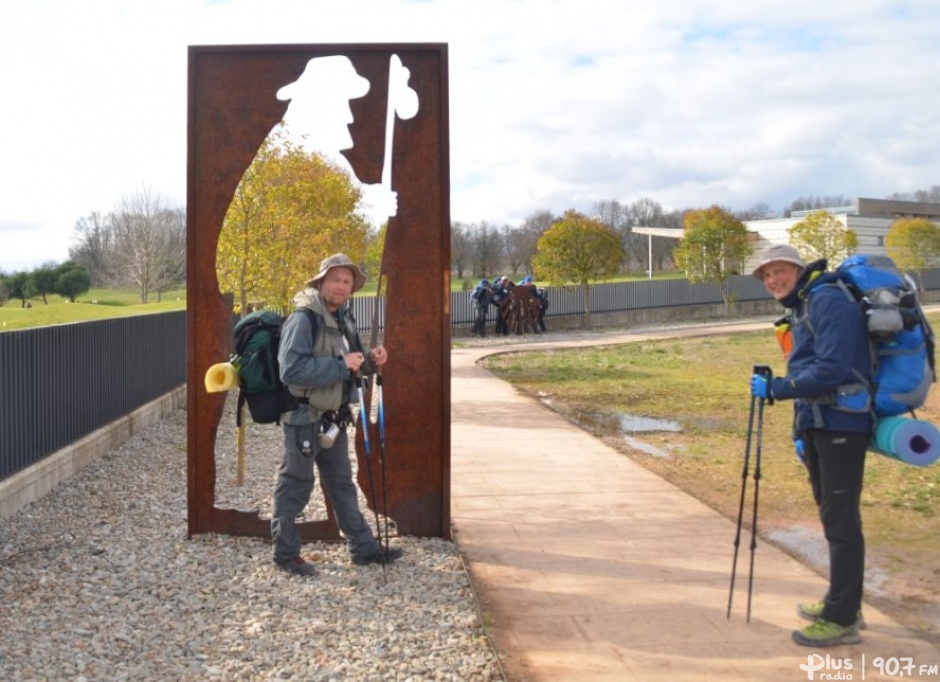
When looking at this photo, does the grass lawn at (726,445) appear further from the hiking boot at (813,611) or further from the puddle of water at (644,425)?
the hiking boot at (813,611)

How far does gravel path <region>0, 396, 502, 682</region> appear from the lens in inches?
167

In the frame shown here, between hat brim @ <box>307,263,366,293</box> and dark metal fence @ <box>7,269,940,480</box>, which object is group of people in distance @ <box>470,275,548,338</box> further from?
hat brim @ <box>307,263,366,293</box>

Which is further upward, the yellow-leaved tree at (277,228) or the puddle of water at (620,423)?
the yellow-leaved tree at (277,228)

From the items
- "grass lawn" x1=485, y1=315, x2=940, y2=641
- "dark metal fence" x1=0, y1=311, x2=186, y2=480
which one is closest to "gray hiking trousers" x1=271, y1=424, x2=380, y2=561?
"dark metal fence" x1=0, y1=311, x2=186, y2=480

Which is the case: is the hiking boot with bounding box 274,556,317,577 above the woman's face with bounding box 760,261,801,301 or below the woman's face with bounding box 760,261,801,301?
below

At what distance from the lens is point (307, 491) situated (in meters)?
5.55

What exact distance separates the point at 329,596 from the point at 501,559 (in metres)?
1.16

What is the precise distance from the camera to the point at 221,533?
6.22 metres

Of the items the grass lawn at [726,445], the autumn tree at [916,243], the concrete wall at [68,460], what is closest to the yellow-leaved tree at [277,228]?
the concrete wall at [68,460]

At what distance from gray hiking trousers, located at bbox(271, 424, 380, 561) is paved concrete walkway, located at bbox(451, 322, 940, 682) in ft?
2.37

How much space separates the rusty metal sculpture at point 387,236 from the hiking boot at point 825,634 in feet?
8.07

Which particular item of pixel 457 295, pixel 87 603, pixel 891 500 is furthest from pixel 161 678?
pixel 457 295

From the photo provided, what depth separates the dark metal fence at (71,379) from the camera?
7.28 meters

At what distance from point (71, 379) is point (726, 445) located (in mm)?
6288
